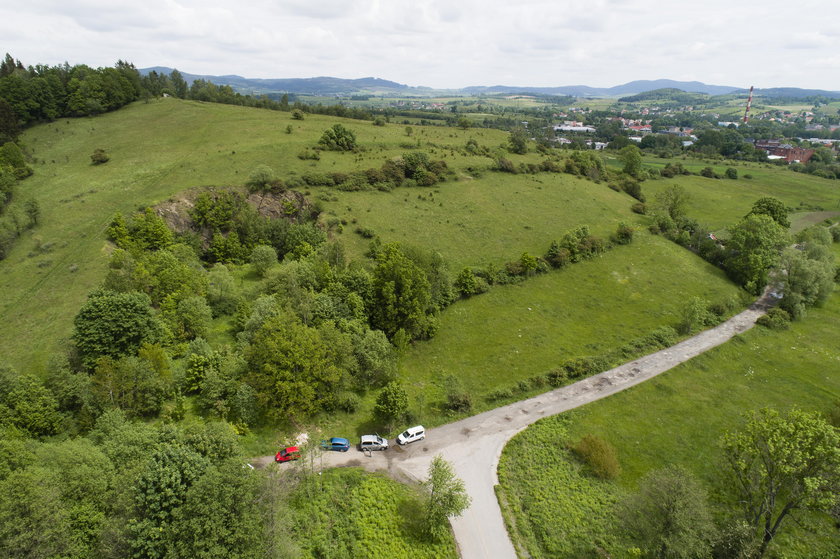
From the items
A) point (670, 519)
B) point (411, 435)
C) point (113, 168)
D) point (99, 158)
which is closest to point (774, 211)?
point (670, 519)

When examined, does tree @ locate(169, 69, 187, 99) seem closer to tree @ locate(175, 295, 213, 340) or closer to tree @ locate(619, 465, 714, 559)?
tree @ locate(175, 295, 213, 340)

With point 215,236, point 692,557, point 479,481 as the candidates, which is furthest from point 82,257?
point 692,557

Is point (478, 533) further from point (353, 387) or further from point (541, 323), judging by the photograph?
point (541, 323)

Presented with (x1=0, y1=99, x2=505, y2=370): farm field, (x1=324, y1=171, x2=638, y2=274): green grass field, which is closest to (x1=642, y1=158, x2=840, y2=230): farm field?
(x1=324, y1=171, x2=638, y2=274): green grass field

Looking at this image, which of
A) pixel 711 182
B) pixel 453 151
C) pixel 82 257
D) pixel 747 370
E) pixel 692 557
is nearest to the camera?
pixel 692 557

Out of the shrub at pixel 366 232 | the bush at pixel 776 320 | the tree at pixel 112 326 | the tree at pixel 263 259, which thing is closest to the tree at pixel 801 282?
the bush at pixel 776 320

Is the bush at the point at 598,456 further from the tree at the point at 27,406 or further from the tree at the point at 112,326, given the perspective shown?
the tree at the point at 27,406

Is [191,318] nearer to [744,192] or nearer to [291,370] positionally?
[291,370]

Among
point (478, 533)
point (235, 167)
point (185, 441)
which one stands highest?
point (235, 167)
